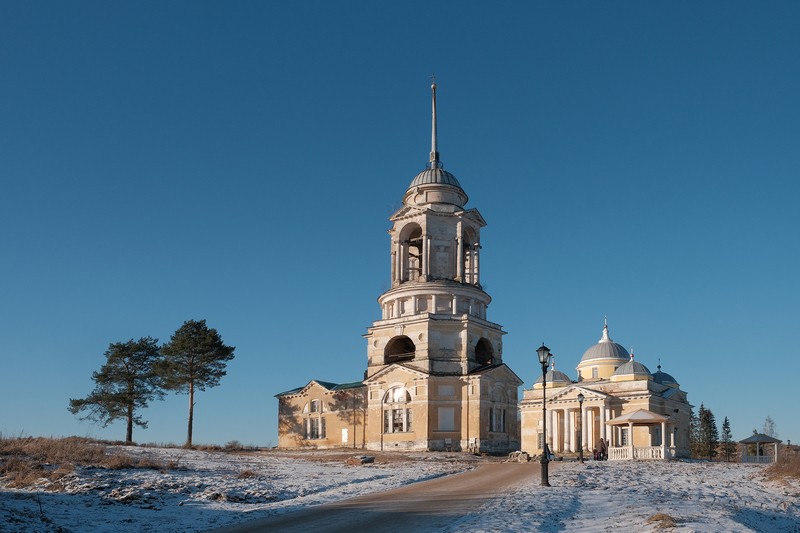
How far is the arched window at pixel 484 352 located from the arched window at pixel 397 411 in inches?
299

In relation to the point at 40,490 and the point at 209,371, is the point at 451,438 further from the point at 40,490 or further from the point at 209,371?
the point at 40,490

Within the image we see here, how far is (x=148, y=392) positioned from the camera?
61406 millimetres

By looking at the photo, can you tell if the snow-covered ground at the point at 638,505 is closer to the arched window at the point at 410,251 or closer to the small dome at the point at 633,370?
the small dome at the point at 633,370

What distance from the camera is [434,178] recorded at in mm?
68625

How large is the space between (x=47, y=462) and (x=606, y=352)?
57.5 metres

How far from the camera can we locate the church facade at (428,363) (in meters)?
61.4

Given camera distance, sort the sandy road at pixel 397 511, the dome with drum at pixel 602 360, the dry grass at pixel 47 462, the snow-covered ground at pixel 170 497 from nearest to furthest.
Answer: the sandy road at pixel 397 511
the snow-covered ground at pixel 170 497
the dry grass at pixel 47 462
the dome with drum at pixel 602 360

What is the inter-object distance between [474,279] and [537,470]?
113ft

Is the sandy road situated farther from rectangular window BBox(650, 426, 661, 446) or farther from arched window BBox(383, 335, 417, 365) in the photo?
rectangular window BBox(650, 426, 661, 446)

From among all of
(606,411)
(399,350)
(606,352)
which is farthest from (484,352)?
(606,352)

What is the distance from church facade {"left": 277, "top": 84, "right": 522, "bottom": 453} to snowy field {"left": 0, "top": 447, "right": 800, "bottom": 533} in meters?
29.4

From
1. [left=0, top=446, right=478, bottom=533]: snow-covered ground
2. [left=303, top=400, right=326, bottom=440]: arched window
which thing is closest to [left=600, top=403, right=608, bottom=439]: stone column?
[left=303, top=400, right=326, bottom=440]: arched window

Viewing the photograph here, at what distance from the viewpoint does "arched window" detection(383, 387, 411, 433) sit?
6225 centimetres

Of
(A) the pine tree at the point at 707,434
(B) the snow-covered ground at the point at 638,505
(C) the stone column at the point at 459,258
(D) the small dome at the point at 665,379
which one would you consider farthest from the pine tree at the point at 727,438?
(B) the snow-covered ground at the point at 638,505
